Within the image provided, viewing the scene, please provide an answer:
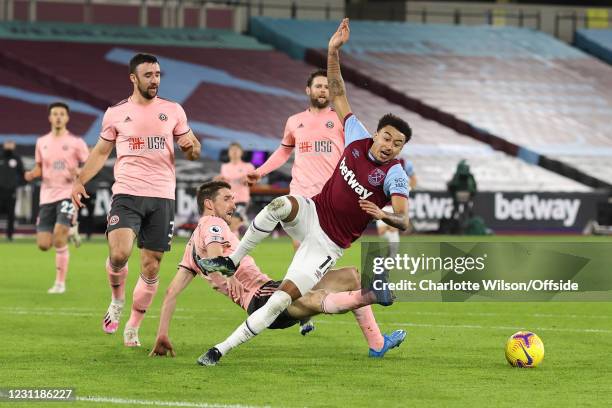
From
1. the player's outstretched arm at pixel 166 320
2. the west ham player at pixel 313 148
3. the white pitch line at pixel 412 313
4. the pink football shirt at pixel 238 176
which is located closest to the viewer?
the player's outstretched arm at pixel 166 320

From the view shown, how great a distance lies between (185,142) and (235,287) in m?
1.47

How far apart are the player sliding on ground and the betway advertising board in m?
24.3

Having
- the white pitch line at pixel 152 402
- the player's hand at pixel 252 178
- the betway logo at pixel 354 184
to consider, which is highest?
the betway logo at pixel 354 184

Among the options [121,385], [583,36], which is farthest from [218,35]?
[121,385]

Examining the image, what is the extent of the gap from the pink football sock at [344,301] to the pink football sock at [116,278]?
8.12 feet

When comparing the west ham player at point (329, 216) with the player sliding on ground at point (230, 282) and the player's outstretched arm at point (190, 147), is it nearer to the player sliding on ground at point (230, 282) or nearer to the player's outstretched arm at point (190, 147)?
the player sliding on ground at point (230, 282)

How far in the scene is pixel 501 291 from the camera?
52.6 ft

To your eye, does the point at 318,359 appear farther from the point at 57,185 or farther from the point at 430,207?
the point at 430,207

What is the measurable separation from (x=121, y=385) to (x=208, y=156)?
27.7 m

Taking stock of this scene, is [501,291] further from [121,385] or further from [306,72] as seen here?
[306,72]

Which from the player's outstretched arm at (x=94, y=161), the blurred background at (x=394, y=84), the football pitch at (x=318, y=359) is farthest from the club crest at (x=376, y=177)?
the blurred background at (x=394, y=84)

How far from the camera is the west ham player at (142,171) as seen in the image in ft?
36.4

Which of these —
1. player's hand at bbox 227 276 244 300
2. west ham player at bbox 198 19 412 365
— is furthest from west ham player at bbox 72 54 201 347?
west ham player at bbox 198 19 412 365

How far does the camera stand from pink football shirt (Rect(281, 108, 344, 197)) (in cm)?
1329
